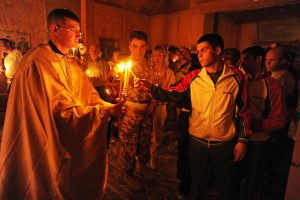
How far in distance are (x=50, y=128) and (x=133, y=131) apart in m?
1.66

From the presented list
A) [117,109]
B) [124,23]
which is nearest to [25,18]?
[124,23]

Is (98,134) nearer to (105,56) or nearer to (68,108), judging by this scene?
(68,108)

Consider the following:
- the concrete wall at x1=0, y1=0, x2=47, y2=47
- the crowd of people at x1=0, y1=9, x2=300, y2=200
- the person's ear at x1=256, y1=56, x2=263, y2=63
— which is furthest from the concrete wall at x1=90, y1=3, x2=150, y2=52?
the person's ear at x1=256, y1=56, x2=263, y2=63

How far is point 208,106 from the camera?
2.65m

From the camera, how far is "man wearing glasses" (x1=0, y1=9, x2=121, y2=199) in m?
2.13

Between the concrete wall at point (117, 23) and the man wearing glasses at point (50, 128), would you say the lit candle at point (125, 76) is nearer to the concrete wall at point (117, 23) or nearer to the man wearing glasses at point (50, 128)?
the man wearing glasses at point (50, 128)

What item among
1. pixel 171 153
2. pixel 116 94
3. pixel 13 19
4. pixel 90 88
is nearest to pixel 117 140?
pixel 171 153

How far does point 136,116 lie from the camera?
3.61m

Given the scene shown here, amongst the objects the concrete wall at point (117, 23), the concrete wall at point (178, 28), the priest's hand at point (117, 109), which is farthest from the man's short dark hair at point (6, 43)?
the priest's hand at point (117, 109)

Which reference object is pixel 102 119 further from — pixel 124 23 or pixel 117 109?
pixel 124 23

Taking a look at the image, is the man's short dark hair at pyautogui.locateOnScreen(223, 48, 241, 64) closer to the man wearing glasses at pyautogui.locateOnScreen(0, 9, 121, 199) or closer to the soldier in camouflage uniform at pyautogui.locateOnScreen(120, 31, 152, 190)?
the soldier in camouflage uniform at pyautogui.locateOnScreen(120, 31, 152, 190)

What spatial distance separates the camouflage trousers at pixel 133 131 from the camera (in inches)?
142

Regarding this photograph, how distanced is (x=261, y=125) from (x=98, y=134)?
79.0 inches

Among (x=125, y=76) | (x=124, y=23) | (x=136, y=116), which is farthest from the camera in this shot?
(x=124, y=23)
